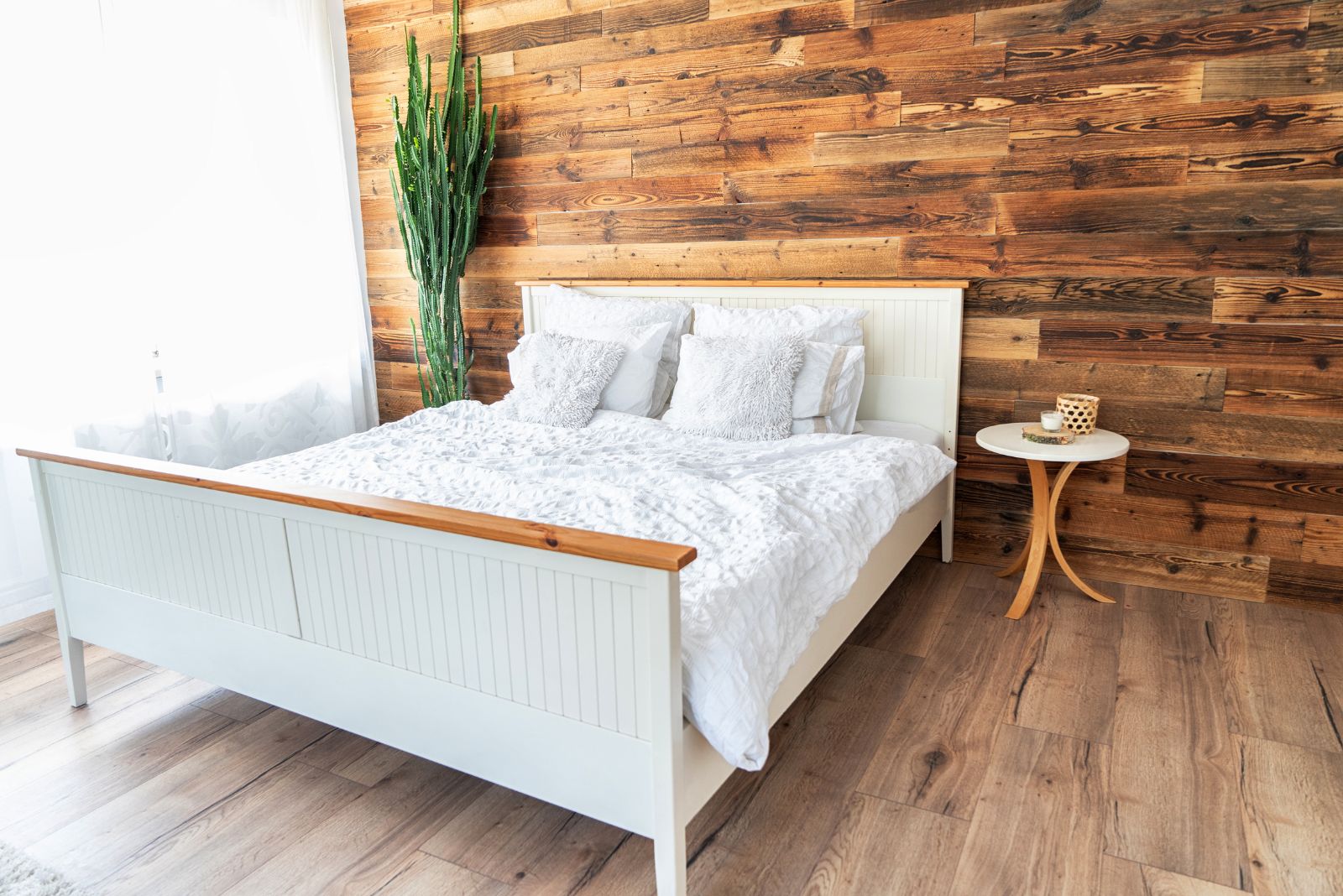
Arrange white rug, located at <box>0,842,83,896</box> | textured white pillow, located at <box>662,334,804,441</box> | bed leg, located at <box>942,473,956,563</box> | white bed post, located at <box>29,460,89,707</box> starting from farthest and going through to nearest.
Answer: bed leg, located at <box>942,473,956,563</box>
textured white pillow, located at <box>662,334,804,441</box>
white bed post, located at <box>29,460,89,707</box>
white rug, located at <box>0,842,83,896</box>

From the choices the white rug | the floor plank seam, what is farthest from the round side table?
the white rug

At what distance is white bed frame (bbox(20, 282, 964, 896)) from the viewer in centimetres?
155

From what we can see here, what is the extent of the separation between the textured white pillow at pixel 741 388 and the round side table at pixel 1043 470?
64 cm

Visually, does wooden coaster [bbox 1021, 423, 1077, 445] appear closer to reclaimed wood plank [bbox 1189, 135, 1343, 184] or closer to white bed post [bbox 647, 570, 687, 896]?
reclaimed wood plank [bbox 1189, 135, 1343, 184]

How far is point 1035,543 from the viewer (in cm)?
293

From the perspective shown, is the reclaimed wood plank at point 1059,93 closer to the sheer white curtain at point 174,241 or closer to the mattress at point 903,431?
the mattress at point 903,431

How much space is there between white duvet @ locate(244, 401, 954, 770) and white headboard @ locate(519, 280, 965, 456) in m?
0.32

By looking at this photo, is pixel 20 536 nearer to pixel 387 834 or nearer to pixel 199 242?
pixel 199 242

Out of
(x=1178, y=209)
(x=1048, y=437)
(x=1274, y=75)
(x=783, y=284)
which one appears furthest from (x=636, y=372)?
(x=1274, y=75)

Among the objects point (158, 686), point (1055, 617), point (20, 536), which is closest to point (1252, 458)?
point (1055, 617)

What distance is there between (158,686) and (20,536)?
1.03 m

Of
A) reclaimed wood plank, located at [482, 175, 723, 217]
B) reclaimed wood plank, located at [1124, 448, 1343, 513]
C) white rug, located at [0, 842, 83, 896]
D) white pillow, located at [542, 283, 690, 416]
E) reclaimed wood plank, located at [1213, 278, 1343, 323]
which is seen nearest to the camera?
white rug, located at [0, 842, 83, 896]

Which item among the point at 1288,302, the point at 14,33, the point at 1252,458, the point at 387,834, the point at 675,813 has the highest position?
the point at 14,33

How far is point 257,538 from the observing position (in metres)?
2.05
